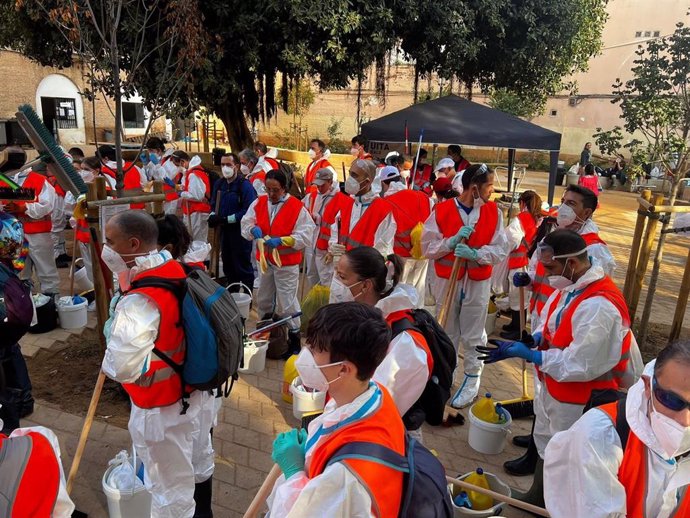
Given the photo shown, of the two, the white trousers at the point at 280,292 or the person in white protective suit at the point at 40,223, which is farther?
the person in white protective suit at the point at 40,223

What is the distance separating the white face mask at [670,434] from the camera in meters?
1.99

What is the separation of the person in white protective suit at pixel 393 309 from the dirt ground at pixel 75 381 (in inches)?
117

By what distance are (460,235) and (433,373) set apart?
103 inches

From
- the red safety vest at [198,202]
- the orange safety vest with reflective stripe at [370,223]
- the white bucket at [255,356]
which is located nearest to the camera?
the white bucket at [255,356]

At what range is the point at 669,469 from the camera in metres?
2.08

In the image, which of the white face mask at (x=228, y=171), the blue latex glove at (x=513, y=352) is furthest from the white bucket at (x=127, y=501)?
the white face mask at (x=228, y=171)

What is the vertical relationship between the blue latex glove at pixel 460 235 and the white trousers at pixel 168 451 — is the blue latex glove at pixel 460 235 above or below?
above

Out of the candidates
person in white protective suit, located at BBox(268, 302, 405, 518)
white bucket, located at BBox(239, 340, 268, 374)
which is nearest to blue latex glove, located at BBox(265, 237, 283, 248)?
white bucket, located at BBox(239, 340, 268, 374)

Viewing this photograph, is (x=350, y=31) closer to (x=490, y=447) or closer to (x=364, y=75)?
(x=364, y=75)

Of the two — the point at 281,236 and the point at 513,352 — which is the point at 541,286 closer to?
the point at 513,352

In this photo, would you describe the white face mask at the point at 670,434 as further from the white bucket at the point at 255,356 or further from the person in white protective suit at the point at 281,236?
the person in white protective suit at the point at 281,236

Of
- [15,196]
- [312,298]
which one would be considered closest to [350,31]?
[312,298]

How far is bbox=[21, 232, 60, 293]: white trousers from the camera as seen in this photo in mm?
7650

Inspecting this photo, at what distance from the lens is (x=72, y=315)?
6.67 metres
